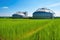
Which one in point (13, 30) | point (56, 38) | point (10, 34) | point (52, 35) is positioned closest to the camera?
point (56, 38)

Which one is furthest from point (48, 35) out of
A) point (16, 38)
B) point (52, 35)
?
point (16, 38)

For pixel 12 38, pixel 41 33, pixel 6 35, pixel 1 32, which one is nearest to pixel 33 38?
pixel 41 33

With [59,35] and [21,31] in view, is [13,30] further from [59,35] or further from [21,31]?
[59,35]

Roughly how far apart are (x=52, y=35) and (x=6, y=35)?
371 centimetres

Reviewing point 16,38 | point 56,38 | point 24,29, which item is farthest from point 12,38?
point 56,38

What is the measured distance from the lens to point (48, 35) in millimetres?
10086

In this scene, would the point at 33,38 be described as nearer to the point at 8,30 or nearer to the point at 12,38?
the point at 12,38

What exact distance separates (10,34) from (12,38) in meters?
0.74

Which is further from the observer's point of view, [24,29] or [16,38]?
[24,29]

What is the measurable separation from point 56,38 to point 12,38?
3.31 metres

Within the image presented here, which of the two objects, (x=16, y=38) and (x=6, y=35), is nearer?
(x=16, y=38)

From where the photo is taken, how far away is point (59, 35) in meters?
9.95

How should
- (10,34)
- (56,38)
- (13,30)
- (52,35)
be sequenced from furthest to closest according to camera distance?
(13,30), (10,34), (52,35), (56,38)

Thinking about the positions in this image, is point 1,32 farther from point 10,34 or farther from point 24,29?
point 24,29
